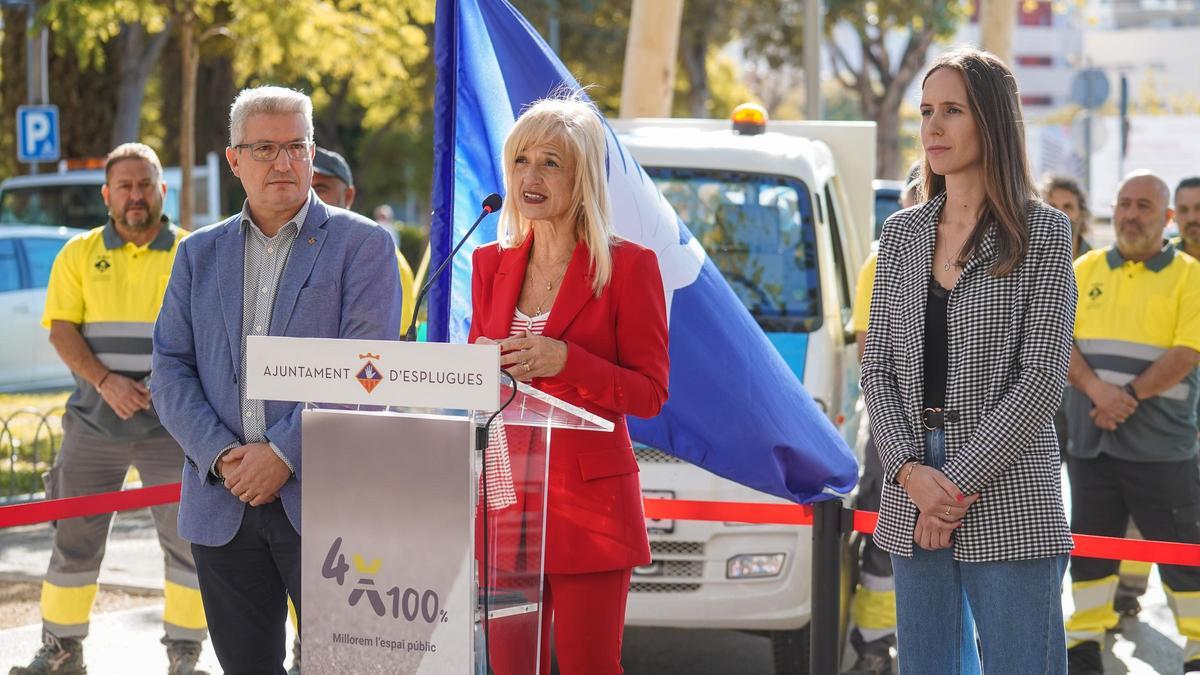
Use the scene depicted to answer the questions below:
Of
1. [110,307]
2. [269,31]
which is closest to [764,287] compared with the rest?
[110,307]

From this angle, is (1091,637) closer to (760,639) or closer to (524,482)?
(760,639)

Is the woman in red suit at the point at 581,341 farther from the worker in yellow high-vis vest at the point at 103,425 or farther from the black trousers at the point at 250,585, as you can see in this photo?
the worker in yellow high-vis vest at the point at 103,425

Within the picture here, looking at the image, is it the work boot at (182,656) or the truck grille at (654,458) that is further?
the work boot at (182,656)

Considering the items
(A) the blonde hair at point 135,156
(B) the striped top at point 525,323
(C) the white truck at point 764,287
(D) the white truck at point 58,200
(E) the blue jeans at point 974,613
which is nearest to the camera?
(E) the blue jeans at point 974,613

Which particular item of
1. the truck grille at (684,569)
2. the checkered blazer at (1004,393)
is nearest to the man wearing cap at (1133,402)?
the truck grille at (684,569)

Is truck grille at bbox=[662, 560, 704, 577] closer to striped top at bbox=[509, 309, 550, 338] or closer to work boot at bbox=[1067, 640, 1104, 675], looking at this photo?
work boot at bbox=[1067, 640, 1104, 675]

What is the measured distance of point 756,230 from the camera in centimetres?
741

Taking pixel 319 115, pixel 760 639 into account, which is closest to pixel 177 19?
pixel 760 639

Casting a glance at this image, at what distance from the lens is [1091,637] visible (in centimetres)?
700

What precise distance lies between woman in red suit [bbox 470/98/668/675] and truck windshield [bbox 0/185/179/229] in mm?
18160

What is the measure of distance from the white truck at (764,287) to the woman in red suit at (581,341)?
2.46m

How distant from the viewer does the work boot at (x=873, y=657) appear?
6798 mm

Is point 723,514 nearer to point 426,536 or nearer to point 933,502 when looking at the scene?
point 933,502

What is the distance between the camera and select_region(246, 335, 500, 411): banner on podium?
3.31 metres
